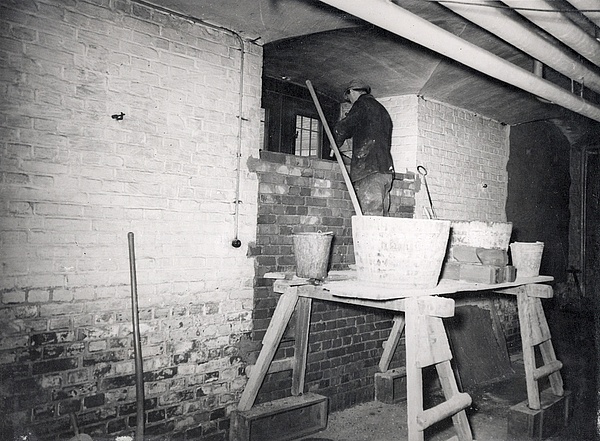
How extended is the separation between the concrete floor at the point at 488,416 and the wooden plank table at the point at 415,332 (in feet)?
1.17

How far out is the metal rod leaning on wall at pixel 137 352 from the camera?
9.03ft

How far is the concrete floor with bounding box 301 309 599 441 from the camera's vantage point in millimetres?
3672

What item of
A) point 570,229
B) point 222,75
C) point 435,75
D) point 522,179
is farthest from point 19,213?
point 570,229

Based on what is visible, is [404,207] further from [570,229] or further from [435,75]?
[570,229]

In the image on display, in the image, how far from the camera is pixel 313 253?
10.6 feet

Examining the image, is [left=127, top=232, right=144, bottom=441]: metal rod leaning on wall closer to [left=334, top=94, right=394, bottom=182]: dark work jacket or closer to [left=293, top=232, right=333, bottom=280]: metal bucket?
→ [left=293, top=232, right=333, bottom=280]: metal bucket

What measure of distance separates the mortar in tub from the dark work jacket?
62.6 inches

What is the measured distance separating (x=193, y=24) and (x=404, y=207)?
8.93ft

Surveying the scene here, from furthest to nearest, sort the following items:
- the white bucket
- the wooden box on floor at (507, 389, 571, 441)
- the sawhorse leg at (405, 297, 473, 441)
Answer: the white bucket < the wooden box on floor at (507, 389, 571, 441) < the sawhorse leg at (405, 297, 473, 441)

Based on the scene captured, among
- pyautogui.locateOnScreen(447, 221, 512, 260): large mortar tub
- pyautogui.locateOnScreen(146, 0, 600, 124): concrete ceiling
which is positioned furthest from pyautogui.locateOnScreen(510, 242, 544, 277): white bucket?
pyautogui.locateOnScreen(146, 0, 600, 124): concrete ceiling

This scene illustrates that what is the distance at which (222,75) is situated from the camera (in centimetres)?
338

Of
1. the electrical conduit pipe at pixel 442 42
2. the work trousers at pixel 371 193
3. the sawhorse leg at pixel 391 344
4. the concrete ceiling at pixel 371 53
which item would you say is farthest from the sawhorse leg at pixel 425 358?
the concrete ceiling at pixel 371 53

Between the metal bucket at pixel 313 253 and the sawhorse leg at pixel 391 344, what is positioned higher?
the metal bucket at pixel 313 253

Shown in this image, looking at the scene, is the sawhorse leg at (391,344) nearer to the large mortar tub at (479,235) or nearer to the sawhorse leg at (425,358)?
the large mortar tub at (479,235)
